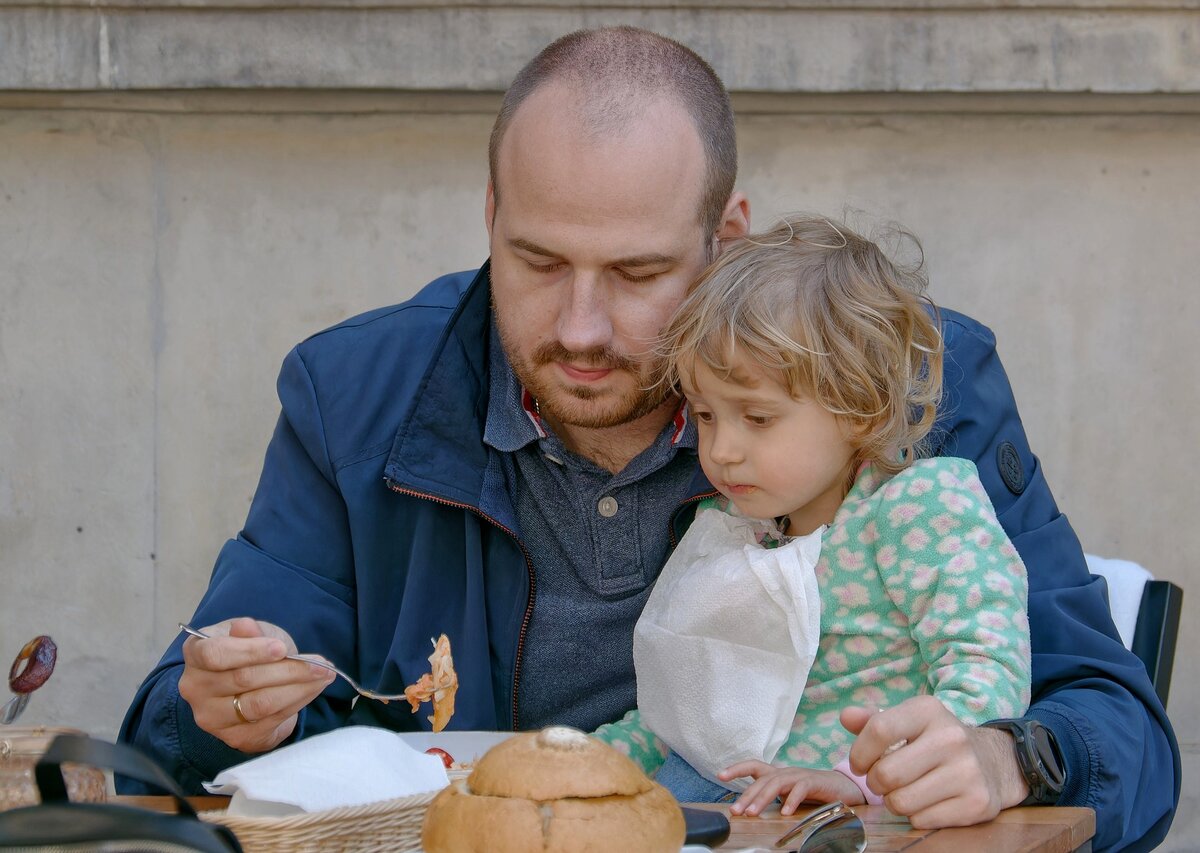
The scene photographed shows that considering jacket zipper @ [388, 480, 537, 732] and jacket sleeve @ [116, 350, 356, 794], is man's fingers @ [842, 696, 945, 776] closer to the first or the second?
jacket zipper @ [388, 480, 537, 732]

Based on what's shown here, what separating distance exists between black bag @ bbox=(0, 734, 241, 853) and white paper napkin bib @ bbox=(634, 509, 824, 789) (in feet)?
3.58

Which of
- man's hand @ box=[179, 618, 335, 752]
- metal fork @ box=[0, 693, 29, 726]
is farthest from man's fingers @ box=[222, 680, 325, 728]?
metal fork @ box=[0, 693, 29, 726]

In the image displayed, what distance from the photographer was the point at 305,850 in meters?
1.47

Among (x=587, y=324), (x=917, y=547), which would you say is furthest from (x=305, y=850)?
(x=587, y=324)

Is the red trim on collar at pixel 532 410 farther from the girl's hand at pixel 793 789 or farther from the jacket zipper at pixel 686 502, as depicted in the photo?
the girl's hand at pixel 793 789

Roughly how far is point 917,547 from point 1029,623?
0.83ft

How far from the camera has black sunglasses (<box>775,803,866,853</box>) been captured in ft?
4.91

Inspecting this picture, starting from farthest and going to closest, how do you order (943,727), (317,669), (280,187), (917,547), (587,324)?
(280,187), (587,324), (917,547), (317,669), (943,727)

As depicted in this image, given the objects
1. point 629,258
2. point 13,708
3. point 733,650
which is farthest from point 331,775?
point 629,258

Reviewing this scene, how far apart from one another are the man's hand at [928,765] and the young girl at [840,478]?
268 millimetres

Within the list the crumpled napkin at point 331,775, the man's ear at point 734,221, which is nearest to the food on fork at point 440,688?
the crumpled napkin at point 331,775

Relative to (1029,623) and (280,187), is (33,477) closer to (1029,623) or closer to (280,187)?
(280,187)

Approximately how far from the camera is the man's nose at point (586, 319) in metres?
2.38

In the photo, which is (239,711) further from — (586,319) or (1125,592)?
(1125,592)
